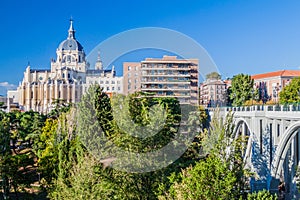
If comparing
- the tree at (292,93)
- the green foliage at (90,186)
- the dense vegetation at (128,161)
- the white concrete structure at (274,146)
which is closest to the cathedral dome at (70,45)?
the tree at (292,93)

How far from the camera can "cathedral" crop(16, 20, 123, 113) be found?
68062 millimetres

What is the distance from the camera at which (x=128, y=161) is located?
11.8 metres

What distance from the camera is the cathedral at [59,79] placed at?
223 feet

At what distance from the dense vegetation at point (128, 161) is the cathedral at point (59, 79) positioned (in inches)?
1828

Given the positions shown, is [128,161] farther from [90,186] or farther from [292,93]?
[292,93]

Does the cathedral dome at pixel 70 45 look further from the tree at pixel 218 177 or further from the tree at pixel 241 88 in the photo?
the tree at pixel 218 177

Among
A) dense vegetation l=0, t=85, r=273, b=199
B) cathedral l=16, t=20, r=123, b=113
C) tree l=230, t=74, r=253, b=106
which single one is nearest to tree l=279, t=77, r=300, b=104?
tree l=230, t=74, r=253, b=106

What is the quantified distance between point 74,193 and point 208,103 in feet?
107

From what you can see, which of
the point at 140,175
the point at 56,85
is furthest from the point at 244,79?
the point at 56,85

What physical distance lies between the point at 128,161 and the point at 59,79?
60.2m

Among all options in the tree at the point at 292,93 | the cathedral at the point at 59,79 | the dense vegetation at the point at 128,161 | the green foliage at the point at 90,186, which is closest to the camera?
the dense vegetation at the point at 128,161

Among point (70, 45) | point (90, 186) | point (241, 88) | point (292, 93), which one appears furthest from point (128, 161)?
point (70, 45)

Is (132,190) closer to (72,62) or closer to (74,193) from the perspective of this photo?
(74,193)

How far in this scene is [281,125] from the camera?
13.0 meters
